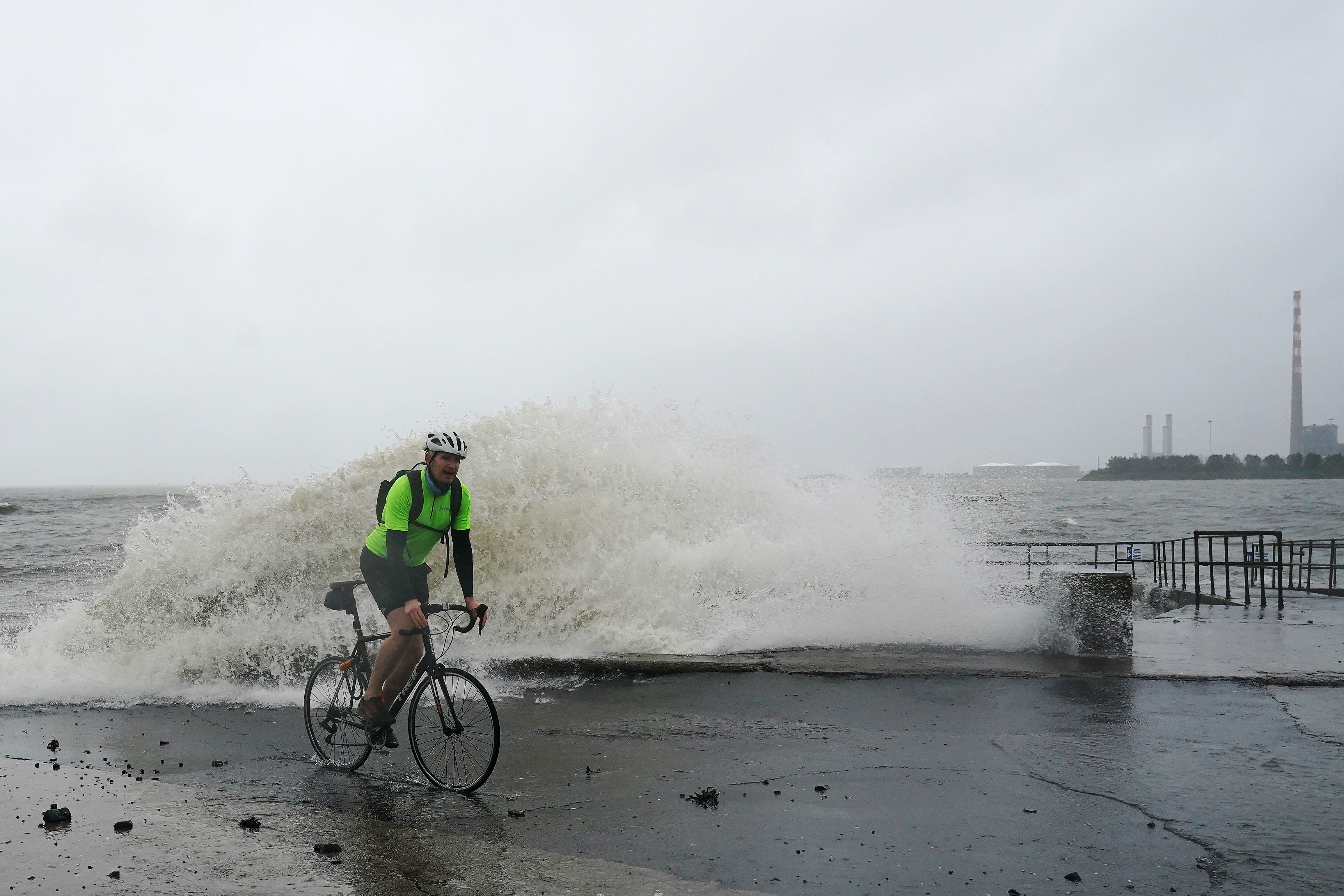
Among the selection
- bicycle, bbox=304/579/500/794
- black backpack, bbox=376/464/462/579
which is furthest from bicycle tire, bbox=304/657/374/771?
black backpack, bbox=376/464/462/579

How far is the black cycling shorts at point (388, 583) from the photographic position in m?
5.31

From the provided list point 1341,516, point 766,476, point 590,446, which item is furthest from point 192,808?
point 1341,516

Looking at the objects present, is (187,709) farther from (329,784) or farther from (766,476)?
(766,476)

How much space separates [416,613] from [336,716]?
1.42m

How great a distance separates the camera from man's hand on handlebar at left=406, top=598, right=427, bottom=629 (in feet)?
16.6

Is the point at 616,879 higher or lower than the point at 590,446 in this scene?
lower

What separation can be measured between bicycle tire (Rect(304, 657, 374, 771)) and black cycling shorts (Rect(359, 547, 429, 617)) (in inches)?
30.2

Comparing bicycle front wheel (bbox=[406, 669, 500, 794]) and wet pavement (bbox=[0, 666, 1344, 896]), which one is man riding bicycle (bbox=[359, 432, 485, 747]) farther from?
wet pavement (bbox=[0, 666, 1344, 896])

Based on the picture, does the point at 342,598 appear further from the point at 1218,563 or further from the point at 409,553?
the point at 1218,563

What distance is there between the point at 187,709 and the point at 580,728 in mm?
3843

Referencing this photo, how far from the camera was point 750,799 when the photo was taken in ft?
16.5

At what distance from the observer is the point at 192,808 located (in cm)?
507

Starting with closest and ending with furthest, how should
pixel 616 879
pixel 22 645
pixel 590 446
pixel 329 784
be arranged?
1. pixel 616 879
2. pixel 329 784
3. pixel 22 645
4. pixel 590 446

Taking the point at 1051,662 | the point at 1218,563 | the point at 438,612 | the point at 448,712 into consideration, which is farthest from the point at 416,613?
the point at 1218,563
